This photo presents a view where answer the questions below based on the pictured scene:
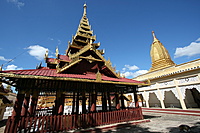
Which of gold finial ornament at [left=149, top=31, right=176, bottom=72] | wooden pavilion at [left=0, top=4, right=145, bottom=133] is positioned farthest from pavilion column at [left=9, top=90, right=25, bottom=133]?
gold finial ornament at [left=149, top=31, right=176, bottom=72]

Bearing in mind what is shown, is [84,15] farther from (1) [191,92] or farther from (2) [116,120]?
(1) [191,92]

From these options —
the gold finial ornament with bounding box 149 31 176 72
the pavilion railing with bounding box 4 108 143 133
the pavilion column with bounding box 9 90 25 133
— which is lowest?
the pavilion railing with bounding box 4 108 143 133

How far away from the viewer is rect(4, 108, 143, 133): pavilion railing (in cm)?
579

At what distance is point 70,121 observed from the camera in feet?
22.2

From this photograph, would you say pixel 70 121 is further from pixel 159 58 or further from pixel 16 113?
pixel 159 58

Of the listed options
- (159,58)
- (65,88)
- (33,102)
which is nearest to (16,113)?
(65,88)

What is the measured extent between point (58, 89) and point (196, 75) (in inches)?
740

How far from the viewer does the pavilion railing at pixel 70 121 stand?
19.0 ft

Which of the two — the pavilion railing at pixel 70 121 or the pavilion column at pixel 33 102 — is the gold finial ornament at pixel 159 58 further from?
the pavilion column at pixel 33 102

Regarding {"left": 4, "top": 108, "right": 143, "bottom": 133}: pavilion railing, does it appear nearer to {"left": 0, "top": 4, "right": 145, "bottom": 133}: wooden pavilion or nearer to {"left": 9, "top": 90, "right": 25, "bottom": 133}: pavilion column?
{"left": 0, "top": 4, "right": 145, "bottom": 133}: wooden pavilion

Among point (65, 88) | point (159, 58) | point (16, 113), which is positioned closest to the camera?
point (16, 113)

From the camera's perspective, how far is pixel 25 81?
21.6ft

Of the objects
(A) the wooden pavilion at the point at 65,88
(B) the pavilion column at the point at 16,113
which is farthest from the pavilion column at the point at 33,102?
(B) the pavilion column at the point at 16,113

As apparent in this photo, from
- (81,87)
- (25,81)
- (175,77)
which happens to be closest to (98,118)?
(81,87)
